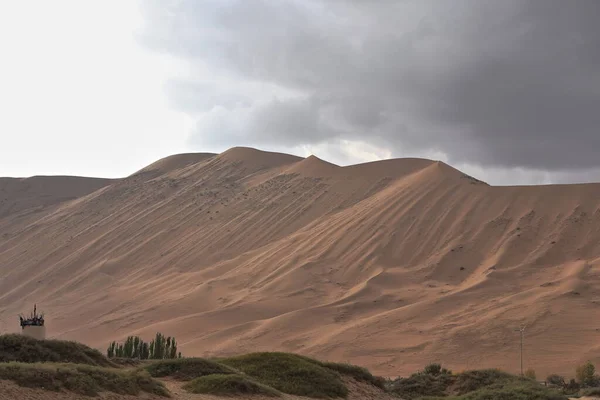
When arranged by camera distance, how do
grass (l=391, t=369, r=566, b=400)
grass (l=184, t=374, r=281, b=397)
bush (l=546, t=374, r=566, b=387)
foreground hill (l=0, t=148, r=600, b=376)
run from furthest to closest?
foreground hill (l=0, t=148, r=600, b=376) < bush (l=546, t=374, r=566, b=387) < grass (l=391, t=369, r=566, b=400) < grass (l=184, t=374, r=281, b=397)

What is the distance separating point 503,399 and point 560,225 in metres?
41.6

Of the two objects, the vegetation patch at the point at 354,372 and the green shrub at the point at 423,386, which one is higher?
the vegetation patch at the point at 354,372

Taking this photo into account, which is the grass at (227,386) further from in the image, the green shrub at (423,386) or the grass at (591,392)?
the grass at (591,392)

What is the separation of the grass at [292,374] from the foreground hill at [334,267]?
17.8 meters

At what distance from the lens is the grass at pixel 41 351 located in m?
16.8

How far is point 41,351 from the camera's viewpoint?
17.1 meters

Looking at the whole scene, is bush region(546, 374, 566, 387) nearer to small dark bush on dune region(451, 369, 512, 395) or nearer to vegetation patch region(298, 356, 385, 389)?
small dark bush on dune region(451, 369, 512, 395)

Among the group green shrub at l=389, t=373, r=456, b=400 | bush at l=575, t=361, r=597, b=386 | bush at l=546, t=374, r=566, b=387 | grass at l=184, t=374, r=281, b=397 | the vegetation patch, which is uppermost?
grass at l=184, t=374, r=281, b=397

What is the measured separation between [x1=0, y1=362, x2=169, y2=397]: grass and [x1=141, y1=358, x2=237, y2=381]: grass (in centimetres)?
353

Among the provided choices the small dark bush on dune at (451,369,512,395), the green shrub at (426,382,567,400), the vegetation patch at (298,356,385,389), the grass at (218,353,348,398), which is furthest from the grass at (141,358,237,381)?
the small dark bush on dune at (451,369,512,395)

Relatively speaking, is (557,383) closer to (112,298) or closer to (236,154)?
(112,298)

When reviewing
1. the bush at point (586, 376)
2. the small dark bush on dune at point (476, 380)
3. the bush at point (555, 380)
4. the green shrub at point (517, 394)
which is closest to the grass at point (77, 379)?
the green shrub at point (517, 394)

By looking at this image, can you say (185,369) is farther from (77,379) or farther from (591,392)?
(591,392)

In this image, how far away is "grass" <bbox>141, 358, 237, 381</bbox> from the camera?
59.4ft
